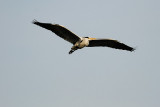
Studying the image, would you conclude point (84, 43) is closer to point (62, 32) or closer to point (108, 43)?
point (62, 32)

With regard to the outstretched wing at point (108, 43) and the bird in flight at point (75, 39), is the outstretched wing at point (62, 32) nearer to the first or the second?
the bird in flight at point (75, 39)

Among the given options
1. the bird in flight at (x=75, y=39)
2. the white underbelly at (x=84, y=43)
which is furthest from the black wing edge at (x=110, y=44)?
the white underbelly at (x=84, y=43)

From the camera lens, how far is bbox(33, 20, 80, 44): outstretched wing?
130 feet

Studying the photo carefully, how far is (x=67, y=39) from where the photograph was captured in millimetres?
40375

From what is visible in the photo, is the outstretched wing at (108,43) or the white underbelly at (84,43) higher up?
the outstretched wing at (108,43)

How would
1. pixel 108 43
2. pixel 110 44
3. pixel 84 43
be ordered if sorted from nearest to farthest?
1. pixel 84 43
2. pixel 108 43
3. pixel 110 44

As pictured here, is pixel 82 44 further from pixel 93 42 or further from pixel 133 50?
pixel 133 50

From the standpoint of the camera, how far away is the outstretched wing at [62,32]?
3959 centimetres

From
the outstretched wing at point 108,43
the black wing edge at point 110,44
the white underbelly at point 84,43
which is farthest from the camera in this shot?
the black wing edge at point 110,44

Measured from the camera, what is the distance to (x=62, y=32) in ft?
132

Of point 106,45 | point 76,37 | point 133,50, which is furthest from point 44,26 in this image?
point 133,50

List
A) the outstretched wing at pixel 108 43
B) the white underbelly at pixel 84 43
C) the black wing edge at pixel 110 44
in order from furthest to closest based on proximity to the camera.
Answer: the black wing edge at pixel 110 44 → the outstretched wing at pixel 108 43 → the white underbelly at pixel 84 43

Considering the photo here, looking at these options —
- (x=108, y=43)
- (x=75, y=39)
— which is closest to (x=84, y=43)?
(x=75, y=39)

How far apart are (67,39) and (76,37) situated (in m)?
1.15
